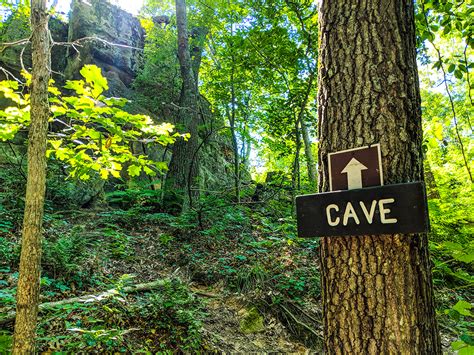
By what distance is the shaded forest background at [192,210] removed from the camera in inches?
119

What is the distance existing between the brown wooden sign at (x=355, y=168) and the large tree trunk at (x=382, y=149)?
0.12 feet

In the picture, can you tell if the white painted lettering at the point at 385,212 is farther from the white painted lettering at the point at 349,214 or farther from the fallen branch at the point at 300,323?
the fallen branch at the point at 300,323

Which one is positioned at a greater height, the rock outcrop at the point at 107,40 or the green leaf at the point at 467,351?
the rock outcrop at the point at 107,40

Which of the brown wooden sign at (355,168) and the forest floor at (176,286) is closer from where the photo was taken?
the brown wooden sign at (355,168)

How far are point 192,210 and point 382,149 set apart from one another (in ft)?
21.1

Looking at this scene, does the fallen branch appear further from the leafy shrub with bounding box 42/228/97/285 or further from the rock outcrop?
the rock outcrop

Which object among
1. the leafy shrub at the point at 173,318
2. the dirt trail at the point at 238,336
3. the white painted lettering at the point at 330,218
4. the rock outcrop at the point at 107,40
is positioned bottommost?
the dirt trail at the point at 238,336

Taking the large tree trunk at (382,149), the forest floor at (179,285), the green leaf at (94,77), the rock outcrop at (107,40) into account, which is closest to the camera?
the large tree trunk at (382,149)

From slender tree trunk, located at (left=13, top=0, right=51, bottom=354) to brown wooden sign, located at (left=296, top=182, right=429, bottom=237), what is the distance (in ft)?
7.34

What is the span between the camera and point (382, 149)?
55.0 inches

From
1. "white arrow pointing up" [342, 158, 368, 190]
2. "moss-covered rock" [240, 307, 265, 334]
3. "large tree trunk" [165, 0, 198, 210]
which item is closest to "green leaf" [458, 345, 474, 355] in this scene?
"white arrow pointing up" [342, 158, 368, 190]

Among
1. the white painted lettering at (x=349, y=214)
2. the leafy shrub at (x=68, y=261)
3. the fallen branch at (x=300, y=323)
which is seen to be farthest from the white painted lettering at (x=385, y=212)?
the leafy shrub at (x=68, y=261)

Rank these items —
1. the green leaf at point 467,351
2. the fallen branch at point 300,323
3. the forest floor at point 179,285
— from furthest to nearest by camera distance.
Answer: the fallen branch at point 300,323, the forest floor at point 179,285, the green leaf at point 467,351

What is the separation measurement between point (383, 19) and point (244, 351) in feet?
11.5
